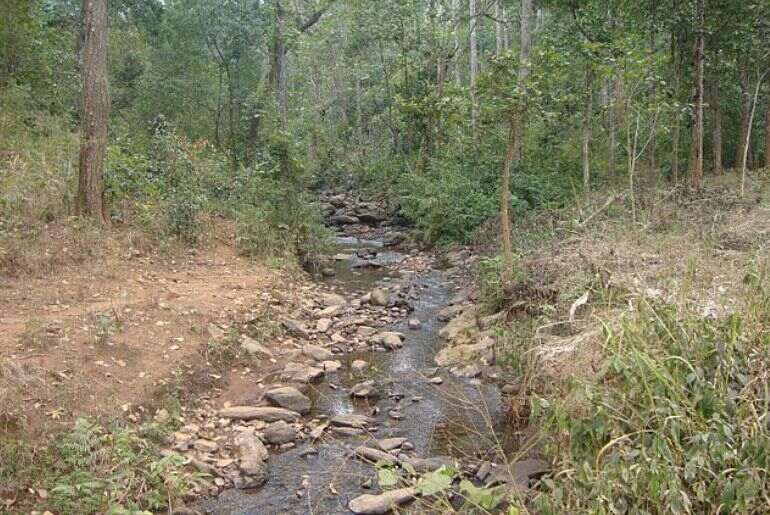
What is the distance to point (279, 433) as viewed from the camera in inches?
219

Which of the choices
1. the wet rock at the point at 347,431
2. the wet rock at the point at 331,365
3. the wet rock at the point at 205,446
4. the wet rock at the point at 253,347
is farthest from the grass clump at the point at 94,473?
the wet rock at the point at 331,365

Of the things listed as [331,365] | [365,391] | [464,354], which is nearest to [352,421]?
[365,391]

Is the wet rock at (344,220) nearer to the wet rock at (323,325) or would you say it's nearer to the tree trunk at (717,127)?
the wet rock at (323,325)

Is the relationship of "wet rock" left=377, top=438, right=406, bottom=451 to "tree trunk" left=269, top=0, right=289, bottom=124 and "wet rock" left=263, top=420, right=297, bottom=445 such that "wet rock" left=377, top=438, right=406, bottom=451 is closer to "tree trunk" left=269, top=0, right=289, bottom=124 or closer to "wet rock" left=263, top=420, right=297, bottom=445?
"wet rock" left=263, top=420, right=297, bottom=445

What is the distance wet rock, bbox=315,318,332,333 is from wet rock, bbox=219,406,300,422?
7.84ft

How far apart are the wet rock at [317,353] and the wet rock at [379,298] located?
212cm

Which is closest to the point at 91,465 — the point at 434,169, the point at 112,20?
the point at 434,169

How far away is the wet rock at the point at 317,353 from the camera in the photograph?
7.52 m

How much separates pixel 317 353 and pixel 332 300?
7.08 ft

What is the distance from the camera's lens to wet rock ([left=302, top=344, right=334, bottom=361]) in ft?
24.7

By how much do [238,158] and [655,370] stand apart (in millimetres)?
12630

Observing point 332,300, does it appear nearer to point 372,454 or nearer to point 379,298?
point 379,298

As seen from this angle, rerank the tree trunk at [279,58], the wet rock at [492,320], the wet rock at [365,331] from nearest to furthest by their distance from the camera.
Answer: the wet rock at [492,320]
the wet rock at [365,331]
the tree trunk at [279,58]

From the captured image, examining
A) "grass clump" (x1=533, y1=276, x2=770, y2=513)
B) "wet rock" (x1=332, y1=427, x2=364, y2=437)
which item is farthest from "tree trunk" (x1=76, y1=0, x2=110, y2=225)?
"grass clump" (x1=533, y1=276, x2=770, y2=513)
